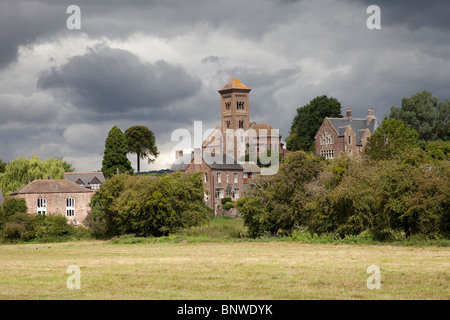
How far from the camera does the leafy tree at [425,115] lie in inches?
4451

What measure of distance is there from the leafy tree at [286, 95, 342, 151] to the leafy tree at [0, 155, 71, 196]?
50.1m

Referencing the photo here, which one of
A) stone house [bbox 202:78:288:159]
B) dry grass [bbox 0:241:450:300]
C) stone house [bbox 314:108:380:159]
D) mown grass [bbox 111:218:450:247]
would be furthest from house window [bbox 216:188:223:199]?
dry grass [bbox 0:241:450:300]

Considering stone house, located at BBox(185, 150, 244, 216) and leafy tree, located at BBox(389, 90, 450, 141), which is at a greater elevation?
leafy tree, located at BBox(389, 90, 450, 141)

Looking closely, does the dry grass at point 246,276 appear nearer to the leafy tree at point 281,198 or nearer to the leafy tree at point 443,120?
the leafy tree at point 281,198

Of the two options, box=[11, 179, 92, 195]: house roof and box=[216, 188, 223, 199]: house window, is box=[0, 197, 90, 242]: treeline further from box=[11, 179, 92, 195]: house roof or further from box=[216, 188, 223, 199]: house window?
box=[216, 188, 223, 199]: house window

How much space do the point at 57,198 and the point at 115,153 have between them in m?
24.7

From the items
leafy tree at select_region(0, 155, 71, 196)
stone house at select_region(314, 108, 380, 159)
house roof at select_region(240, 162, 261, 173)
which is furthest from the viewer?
house roof at select_region(240, 162, 261, 173)

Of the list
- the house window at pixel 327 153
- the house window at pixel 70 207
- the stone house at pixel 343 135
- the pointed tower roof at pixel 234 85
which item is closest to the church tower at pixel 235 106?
the pointed tower roof at pixel 234 85

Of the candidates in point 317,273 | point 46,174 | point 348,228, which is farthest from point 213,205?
point 317,273

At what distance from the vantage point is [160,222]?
58.9m

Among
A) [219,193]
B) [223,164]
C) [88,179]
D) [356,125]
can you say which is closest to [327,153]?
[356,125]

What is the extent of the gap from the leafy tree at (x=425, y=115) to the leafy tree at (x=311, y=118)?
1474 cm

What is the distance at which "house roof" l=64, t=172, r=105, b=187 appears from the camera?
106750 mm

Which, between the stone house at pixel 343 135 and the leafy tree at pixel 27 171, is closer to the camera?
the leafy tree at pixel 27 171
